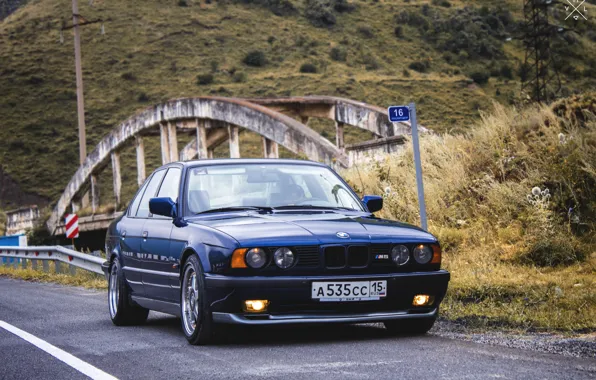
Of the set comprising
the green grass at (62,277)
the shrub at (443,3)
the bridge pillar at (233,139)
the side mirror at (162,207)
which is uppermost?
the shrub at (443,3)

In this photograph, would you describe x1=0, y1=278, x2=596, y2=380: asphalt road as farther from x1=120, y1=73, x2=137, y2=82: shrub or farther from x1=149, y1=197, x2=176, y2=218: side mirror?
x1=120, y1=73, x2=137, y2=82: shrub

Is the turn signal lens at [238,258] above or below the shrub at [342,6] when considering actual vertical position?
below

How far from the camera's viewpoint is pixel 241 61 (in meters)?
86.2

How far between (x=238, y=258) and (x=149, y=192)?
9.32ft

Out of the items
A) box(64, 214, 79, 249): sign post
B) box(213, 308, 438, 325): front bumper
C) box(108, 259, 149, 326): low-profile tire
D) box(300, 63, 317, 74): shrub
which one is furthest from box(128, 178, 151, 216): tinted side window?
box(300, 63, 317, 74): shrub

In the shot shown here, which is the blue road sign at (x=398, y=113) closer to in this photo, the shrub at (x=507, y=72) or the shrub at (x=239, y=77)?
the shrub at (x=507, y=72)

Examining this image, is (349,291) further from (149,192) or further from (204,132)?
(204,132)

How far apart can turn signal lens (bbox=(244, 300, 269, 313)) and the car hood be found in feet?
1.38

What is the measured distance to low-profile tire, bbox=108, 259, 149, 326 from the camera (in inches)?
371

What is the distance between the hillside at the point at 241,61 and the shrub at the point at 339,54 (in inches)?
4.1

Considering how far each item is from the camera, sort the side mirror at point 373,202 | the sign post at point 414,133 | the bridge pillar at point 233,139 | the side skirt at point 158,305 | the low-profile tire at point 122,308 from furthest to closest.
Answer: the bridge pillar at point 233,139
the sign post at point 414,133
the low-profile tire at point 122,308
the side mirror at point 373,202
the side skirt at point 158,305

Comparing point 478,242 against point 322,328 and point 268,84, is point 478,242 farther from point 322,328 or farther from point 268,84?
point 268,84

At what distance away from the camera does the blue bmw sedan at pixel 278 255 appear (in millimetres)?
7098

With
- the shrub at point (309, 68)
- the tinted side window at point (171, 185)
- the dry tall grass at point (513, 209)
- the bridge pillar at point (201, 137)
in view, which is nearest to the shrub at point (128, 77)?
the shrub at point (309, 68)
